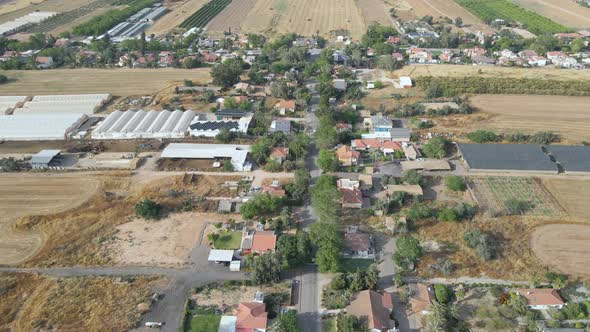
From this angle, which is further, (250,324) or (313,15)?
(313,15)

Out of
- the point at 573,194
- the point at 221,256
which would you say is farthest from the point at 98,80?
the point at 573,194

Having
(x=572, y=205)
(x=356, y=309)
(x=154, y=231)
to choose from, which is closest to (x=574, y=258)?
(x=572, y=205)

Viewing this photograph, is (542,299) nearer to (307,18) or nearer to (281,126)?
(281,126)

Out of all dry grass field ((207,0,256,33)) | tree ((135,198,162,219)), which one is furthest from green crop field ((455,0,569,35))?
tree ((135,198,162,219))

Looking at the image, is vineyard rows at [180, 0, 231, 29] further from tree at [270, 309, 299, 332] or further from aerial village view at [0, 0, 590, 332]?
tree at [270, 309, 299, 332]

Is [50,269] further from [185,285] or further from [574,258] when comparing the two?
[574,258]

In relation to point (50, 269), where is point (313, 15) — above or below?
above
